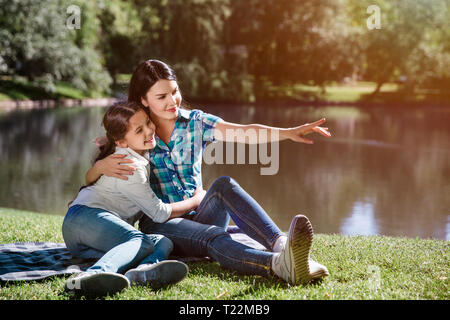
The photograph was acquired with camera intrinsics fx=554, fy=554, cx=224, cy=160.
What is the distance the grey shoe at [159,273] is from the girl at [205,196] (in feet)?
1.13

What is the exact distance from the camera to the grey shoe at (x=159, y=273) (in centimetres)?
286

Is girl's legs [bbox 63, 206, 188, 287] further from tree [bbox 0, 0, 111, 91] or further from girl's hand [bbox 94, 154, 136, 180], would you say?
tree [bbox 0, 0, 111, 91]

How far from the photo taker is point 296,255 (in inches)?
110

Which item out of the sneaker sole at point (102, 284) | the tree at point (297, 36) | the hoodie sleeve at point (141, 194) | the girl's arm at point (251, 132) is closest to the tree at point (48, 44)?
the tree at point (297, 36)

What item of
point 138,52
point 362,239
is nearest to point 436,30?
point 138,52

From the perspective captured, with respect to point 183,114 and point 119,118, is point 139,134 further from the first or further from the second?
point 183,114

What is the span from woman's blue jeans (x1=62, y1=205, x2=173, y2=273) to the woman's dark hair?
0.82 m

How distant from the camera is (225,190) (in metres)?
3.27

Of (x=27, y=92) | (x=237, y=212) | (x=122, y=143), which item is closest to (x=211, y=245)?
(x=237, y=212)

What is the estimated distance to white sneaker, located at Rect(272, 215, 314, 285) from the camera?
2.74m

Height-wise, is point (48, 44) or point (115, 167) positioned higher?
point (48, 44)

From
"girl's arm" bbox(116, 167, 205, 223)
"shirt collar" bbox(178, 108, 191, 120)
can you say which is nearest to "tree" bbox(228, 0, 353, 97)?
"shirt collar" bbox(178, 108, 191, 120)

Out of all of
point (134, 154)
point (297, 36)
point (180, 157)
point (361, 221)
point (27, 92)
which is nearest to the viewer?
point (134, 154)

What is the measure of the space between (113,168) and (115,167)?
0.05 feet
